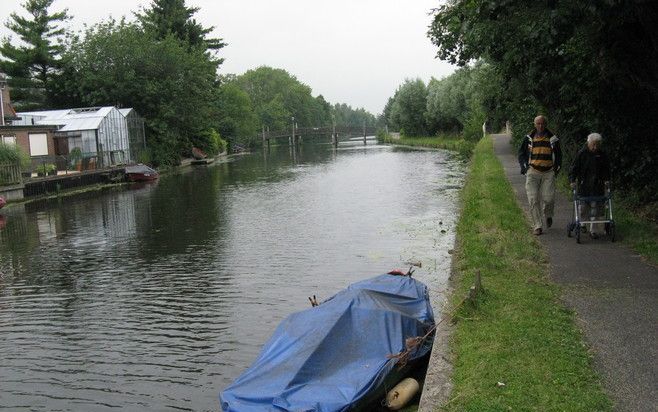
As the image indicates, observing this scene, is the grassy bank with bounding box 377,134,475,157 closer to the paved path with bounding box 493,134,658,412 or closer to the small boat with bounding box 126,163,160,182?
the small boat with bounding box 126,163,160,182

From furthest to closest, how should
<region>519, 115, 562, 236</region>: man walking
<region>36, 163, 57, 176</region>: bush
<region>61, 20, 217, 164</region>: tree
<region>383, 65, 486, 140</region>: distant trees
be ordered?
<region>383, 65, 486, 140</region>: distant trees, <region>61, 20, 217, 164</region>: tree, <region>36, 163, 57, 176</region>: bush, <region>519, 115, 562, 236</region>: man walking

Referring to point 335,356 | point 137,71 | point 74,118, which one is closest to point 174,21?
point 137,71

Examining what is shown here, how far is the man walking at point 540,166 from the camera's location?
1146 centimetres

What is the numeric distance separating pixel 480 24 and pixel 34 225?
19.2 metres

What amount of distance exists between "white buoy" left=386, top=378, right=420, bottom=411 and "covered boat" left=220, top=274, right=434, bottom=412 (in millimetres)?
86

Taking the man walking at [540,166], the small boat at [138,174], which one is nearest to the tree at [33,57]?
the small boat at [138,174]

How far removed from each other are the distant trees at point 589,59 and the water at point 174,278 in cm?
435

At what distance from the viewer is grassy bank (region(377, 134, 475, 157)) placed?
51559mm

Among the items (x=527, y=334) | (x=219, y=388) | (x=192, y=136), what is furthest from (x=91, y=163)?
(x=527, y=334)

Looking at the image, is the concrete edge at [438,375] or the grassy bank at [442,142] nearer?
the concrete edge at [438,375]

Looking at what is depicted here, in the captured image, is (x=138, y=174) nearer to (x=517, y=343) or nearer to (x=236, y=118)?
(x=517, y=343)

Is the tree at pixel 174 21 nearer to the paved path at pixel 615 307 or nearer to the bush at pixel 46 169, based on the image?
the bush at pixel 46 169

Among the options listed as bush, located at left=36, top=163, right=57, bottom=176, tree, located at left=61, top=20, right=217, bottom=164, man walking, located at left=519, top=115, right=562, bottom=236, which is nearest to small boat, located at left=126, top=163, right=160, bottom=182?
bush, located at left=36, top=163, right=57, bottom=176

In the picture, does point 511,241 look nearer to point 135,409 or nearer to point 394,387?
point 394,387
